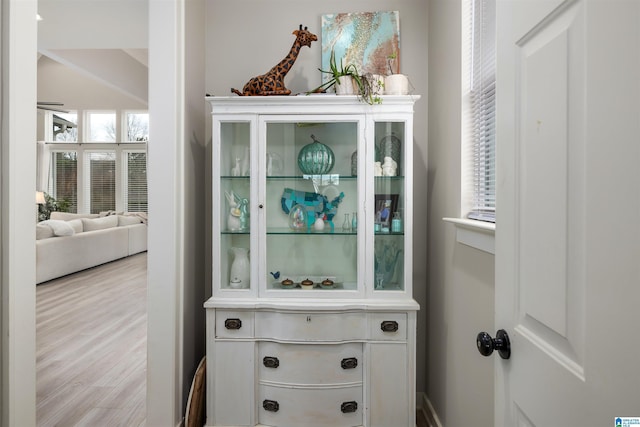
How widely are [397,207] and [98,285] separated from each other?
4826 millimetres

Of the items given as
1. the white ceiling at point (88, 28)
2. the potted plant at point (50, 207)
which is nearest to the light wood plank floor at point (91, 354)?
the white ceiling at point (88, 28)

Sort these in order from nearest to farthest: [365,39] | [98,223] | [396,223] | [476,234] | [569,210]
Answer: [569,210] → [476,234] → [396,223] → [365,39] → [98,223]

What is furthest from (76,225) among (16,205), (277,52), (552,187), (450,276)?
(552,187)

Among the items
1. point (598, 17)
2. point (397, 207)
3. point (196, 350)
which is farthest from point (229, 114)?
point (598, 17)

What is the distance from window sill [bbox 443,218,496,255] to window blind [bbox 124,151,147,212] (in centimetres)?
888

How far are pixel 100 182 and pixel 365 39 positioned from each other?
9.02m

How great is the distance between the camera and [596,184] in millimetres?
530

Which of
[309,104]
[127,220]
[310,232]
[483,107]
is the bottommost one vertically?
[127,220]

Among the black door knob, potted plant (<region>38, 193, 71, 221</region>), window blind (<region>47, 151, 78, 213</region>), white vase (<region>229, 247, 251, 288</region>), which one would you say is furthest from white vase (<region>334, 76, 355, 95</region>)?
window blind (<region>47, 151, 78, 213</region>)

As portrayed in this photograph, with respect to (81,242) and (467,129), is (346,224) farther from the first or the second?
(81,242)

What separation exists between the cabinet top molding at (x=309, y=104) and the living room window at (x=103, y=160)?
8043 mm

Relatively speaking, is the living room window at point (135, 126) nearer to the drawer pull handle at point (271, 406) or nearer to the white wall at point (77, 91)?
the white wall at point (77, 91)

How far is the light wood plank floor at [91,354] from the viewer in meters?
2.11

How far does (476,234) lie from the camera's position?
1.40 meters
